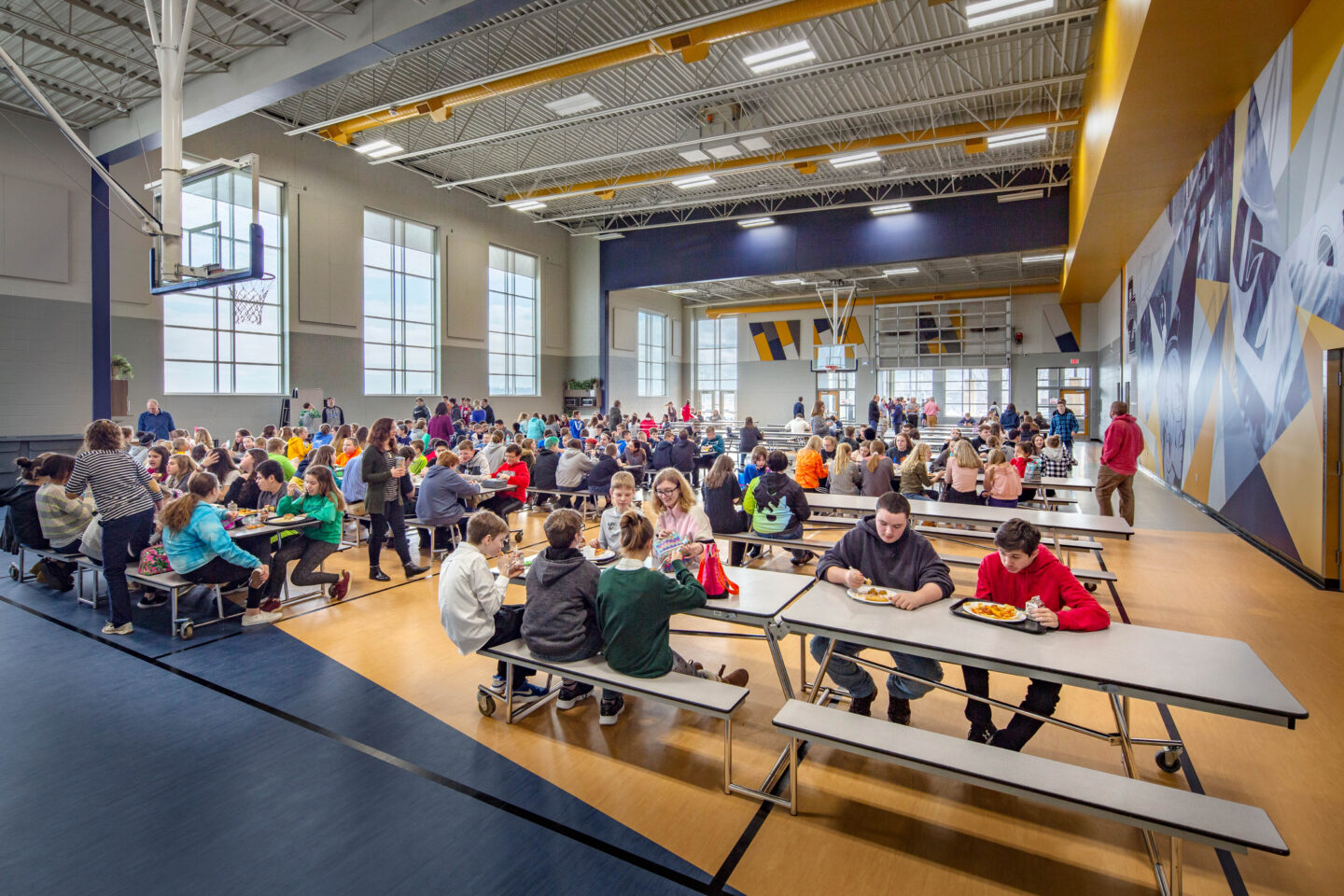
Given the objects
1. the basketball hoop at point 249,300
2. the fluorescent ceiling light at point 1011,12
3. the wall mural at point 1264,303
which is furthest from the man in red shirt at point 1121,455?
the basketball hoop at point 249,300

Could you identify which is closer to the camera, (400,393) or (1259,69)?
(1259,69)

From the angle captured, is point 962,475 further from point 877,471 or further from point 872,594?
point 872,594

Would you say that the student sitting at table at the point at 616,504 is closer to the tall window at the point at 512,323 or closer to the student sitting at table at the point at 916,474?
Result: the student sitting at table at the point at 916,474

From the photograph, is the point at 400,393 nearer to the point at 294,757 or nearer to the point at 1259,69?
the point at 294,757

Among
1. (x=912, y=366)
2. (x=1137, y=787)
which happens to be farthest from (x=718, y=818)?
(x=912, y=366)

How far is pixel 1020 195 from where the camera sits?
619 inches

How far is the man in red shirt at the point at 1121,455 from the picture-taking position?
24.2 ft

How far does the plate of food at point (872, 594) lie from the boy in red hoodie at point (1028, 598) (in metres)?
0.42

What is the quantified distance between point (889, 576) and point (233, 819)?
10.1 feet

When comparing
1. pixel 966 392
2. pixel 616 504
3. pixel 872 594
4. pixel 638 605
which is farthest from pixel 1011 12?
pixel 966 392

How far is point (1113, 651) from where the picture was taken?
8.26 feet

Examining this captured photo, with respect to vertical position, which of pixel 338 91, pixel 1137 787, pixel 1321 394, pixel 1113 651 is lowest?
pixel 1137 787

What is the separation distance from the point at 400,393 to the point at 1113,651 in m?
17.5

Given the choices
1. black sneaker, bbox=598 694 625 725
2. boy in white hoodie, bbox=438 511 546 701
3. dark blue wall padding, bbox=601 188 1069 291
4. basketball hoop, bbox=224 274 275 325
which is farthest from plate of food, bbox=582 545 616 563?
dark blue wall padding, bbox=601 188 1069 291
